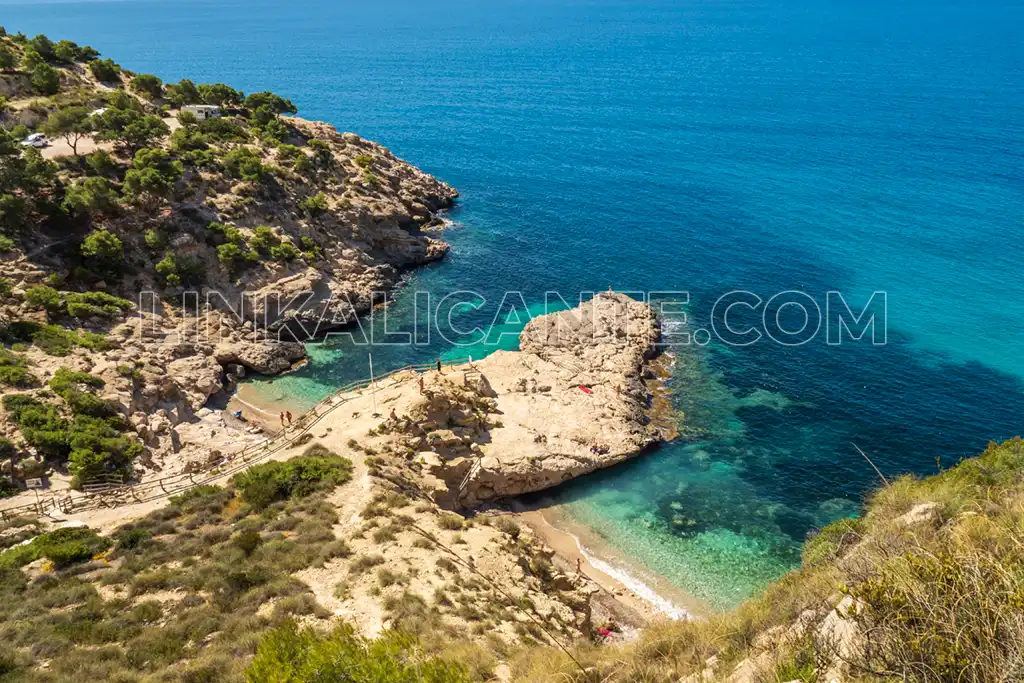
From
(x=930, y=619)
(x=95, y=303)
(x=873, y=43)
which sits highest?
(x=873, y=43)

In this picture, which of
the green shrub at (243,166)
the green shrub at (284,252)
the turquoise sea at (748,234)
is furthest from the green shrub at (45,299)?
the green shrub at (243,166)

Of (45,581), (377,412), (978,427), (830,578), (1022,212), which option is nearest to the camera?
→ (830,578)

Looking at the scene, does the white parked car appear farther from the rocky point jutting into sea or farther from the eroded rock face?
the eroded rock face

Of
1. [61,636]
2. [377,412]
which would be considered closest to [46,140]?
[377,412]

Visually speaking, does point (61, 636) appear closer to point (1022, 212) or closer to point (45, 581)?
point (45, 581)

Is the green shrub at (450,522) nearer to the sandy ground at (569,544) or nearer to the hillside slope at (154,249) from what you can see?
the sandy ground at (569,544)

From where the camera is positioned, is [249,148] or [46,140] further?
[249,148]

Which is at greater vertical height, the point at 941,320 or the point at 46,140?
the point at 46,140
